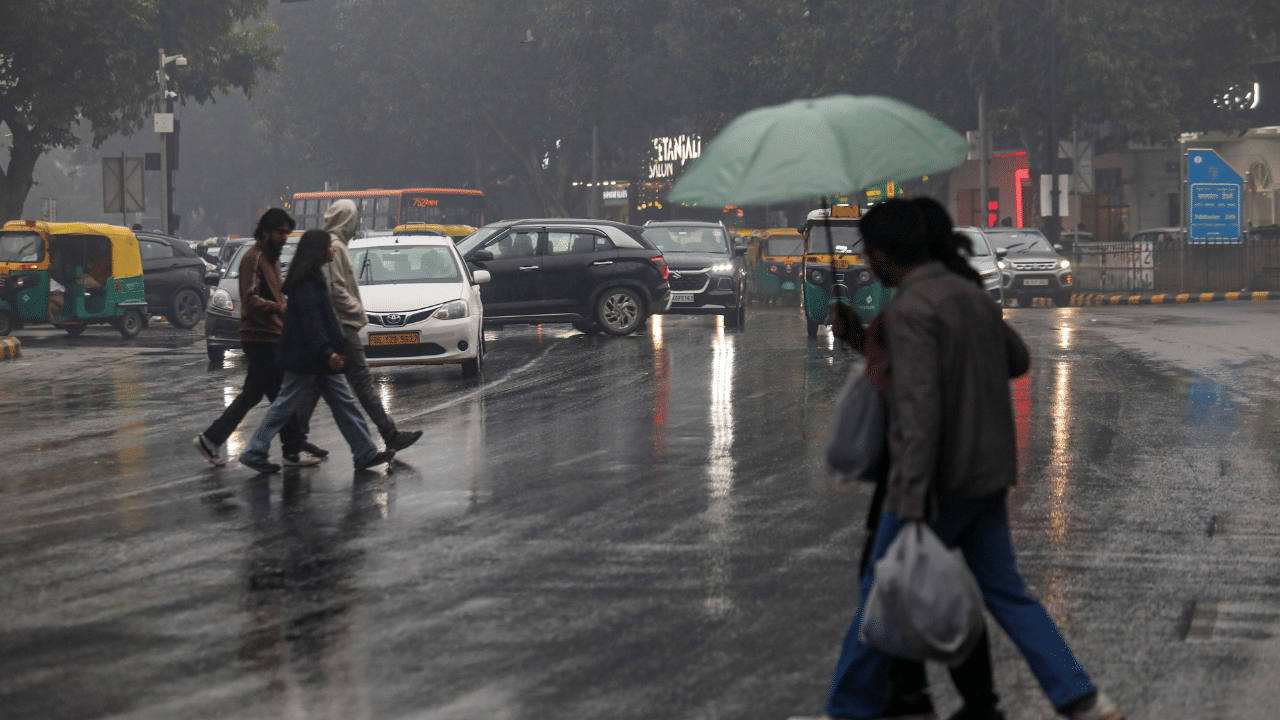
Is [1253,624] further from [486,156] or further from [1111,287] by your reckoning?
[486,156]

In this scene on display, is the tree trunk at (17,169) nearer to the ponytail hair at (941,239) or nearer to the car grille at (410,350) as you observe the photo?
the car grille at (410,350)

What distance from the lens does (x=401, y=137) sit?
6419cm

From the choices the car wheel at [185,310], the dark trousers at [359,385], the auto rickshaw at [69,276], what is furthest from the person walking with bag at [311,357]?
the car wheel at [185,310]

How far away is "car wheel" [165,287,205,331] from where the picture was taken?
1125 inches

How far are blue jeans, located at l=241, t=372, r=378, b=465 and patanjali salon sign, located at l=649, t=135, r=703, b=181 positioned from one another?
53554 millimetres

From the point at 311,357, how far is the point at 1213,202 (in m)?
29.1

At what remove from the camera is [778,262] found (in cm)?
3625

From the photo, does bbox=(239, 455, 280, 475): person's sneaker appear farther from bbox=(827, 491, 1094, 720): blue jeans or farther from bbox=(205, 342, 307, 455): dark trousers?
bbox=(827, 491, 1094, 720): blue jeans

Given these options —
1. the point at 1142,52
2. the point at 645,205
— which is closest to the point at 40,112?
the point at 1142,52

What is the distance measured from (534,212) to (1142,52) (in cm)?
3813

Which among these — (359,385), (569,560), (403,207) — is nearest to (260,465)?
(359,385)

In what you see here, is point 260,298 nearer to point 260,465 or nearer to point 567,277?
point 260,465

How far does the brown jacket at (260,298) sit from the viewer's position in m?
10.2

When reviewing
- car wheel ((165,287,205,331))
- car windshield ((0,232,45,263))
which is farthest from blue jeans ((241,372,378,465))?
car wheel ((165,287,205,331))
